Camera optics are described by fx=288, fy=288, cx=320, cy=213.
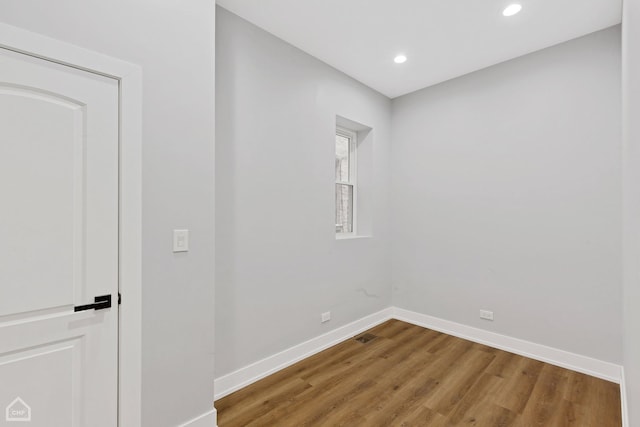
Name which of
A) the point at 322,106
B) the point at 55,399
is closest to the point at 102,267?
the point at 55,399

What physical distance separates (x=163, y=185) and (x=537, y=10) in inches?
118

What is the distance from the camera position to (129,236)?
151cm

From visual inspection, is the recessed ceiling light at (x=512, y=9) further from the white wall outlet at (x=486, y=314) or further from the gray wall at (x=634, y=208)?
the white wall outlet at (x=486, y=314)

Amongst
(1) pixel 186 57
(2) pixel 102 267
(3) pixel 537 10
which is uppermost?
(3) pixel 537 10

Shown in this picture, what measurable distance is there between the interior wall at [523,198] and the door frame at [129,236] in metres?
3.09

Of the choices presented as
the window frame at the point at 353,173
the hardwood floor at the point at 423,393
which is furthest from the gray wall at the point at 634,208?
the window frame at the point at 353,173

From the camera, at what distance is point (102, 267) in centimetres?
144

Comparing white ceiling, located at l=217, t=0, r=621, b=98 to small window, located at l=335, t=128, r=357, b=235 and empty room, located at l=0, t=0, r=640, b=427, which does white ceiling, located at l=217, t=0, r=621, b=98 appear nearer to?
empty room, located at l=0, t=0, r=640, b=427

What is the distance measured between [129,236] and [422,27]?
8.89 ft

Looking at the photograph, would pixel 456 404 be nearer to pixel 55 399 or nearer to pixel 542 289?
pixel 542 289

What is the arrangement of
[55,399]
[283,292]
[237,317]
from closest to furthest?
1. [55,399]
2. [237,317]
3. [283,292]

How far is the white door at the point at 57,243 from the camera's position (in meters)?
1.23

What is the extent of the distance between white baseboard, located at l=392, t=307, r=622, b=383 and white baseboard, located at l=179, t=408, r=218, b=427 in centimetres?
262

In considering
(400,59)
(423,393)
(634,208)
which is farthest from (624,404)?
(400,59)
